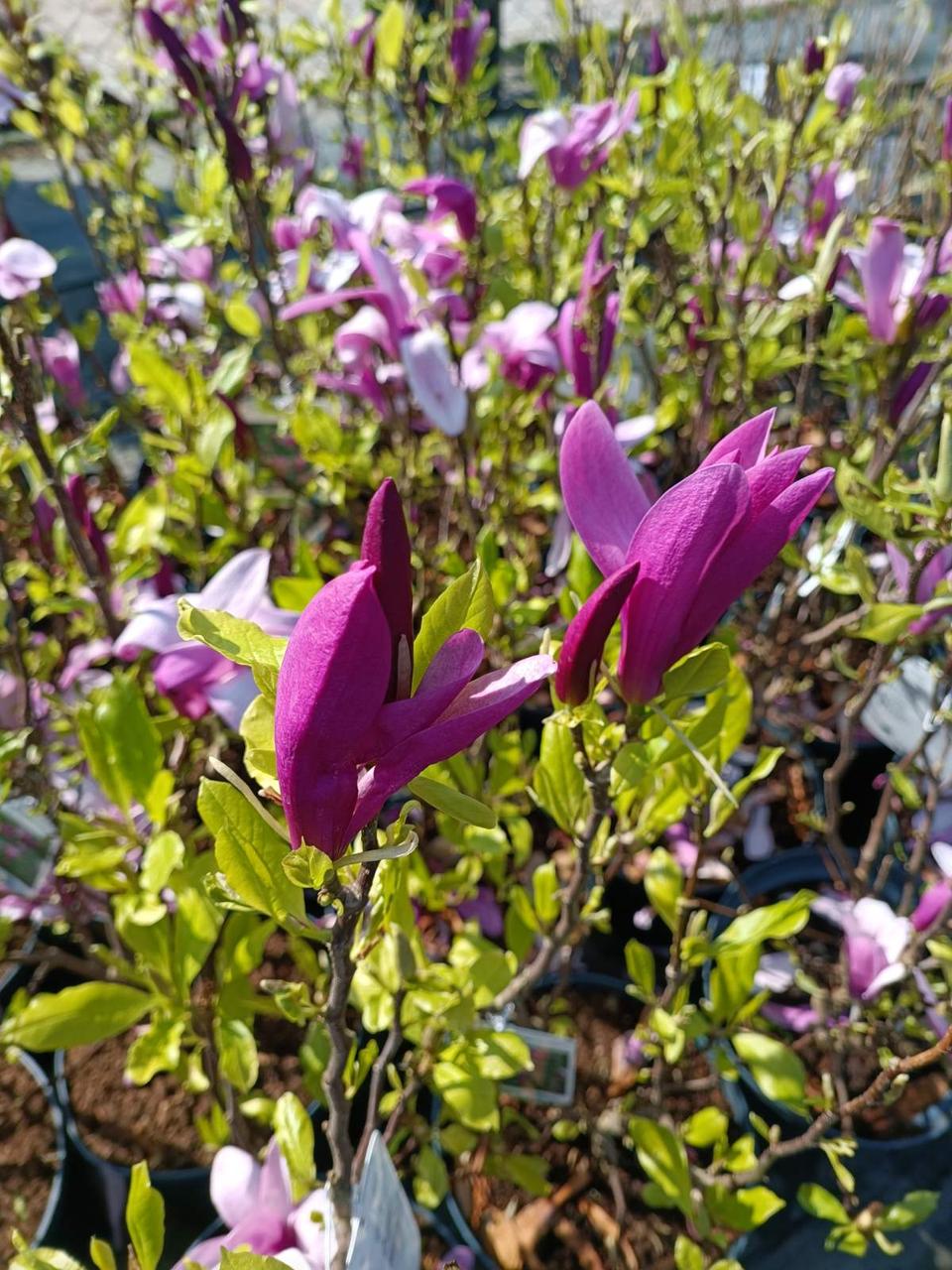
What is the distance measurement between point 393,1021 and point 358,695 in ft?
1.39

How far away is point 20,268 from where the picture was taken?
0.88 metres

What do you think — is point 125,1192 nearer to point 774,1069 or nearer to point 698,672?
point 774,1069

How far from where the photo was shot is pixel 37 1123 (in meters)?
1.04

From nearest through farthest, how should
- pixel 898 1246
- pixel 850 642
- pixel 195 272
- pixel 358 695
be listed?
pixel 358 695 → pixel 898 1246 → pixel 195 272 → pixel 850 642

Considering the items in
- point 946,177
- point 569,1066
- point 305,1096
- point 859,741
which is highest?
point 946,177

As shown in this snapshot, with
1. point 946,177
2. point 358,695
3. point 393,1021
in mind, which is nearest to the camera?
point 358,695

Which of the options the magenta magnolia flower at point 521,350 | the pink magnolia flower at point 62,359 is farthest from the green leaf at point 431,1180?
the pink magnolia flower at point 62,359

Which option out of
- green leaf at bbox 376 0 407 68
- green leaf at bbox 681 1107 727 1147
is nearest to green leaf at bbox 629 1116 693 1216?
green leaf at bbox 681 1107 727 1147

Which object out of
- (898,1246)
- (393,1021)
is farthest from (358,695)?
(898,1246)

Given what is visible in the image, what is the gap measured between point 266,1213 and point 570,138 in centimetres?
104

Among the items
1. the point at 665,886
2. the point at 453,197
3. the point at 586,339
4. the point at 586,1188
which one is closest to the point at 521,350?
the point at 586,339

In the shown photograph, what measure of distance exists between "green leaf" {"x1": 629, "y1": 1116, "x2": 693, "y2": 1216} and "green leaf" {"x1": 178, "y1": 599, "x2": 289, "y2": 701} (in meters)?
0.62

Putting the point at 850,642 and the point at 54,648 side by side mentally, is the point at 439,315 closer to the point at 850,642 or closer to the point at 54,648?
the point at 54,648

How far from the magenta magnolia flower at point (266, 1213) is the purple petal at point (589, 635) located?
36cm
